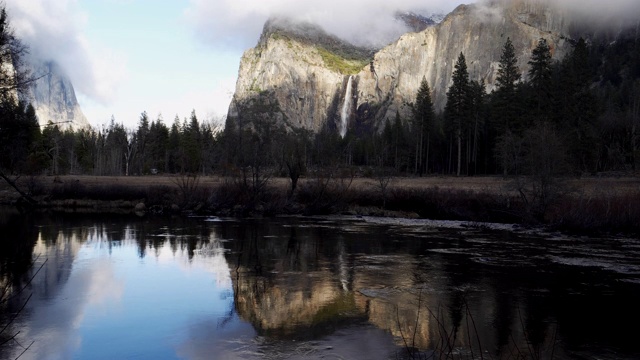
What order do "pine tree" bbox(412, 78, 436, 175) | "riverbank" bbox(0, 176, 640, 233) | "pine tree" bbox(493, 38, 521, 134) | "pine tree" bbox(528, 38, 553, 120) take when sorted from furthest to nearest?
"pine tree" bbox(412, 78, 436, 175), "pine tree" bbox(493, 38, 521, 134), "pine tree" bbox(528, 38, 553, 120), "riverbank" bbox(0, 176, 640, 233)

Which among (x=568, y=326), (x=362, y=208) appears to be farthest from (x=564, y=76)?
(x=568, y=326)

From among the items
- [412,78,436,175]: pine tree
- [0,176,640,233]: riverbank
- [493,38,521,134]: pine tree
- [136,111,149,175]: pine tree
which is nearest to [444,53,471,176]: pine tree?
[493,38,521,134]: pine tree

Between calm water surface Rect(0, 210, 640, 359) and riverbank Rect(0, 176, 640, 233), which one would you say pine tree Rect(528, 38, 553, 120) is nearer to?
riverbank Rect(0, 176, 640, 233)

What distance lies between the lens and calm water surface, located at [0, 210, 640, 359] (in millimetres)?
8273

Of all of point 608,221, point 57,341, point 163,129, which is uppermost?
point 163,129

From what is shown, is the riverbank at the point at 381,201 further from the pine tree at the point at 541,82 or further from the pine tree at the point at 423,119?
the pine tree at the point at 423,119

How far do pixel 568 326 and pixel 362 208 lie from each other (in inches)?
1066

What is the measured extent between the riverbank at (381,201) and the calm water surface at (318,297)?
3.28 m

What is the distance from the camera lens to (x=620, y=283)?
13.1 m

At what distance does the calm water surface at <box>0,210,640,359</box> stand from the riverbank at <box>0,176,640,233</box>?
3.28 meters

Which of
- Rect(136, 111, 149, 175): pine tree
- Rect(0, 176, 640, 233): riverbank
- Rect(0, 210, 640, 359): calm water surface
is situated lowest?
Rect(0, 210, 640, 359): calm water surface

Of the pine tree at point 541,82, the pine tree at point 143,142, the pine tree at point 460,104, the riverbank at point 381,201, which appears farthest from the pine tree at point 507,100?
the pine tree at point 143,142

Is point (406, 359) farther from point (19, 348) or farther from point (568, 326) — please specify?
point (19, 348)

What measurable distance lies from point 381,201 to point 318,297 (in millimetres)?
25269
